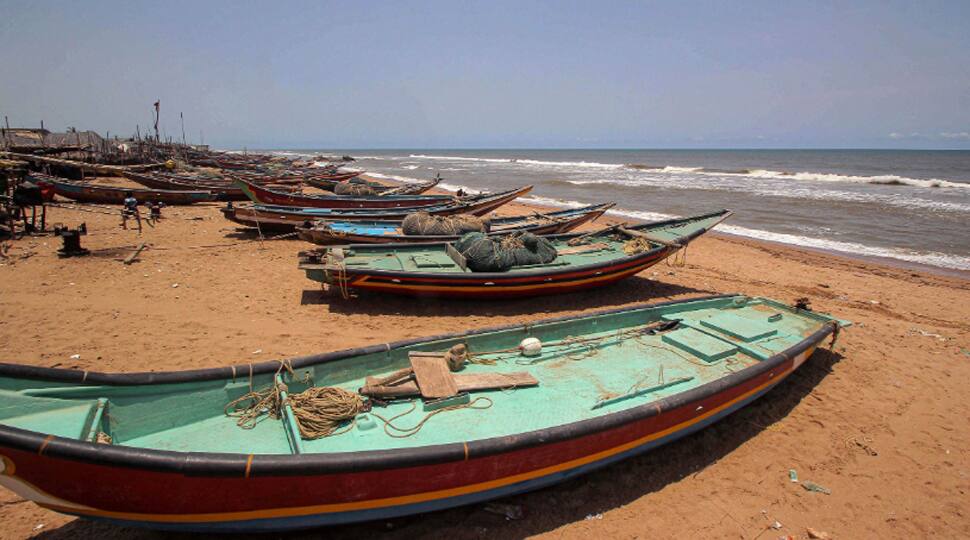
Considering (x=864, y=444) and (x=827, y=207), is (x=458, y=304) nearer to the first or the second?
(x=864, y=444)

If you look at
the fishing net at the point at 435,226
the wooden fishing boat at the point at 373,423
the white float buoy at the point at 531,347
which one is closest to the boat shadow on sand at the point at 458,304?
the fishing net at the point at 435,226

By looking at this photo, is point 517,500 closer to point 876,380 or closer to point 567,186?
point 876,380

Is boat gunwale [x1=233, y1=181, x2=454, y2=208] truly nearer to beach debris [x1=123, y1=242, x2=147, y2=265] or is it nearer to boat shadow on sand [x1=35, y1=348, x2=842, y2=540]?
beach debris [x1=123, y1=242, x2=147, y2=265]

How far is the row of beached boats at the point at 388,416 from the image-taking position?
316 cm

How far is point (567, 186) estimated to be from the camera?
40.0 metres

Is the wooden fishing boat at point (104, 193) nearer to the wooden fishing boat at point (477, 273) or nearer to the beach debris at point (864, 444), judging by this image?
the wooden fishing boat at point (477, 273)

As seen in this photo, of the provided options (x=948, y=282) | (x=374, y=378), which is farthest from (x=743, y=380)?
(x=948, y=282)

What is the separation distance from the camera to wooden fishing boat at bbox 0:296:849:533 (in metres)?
3.14

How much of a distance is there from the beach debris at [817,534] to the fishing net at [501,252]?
244 inches

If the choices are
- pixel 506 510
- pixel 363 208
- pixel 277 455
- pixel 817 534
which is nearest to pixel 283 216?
pixel 363 208

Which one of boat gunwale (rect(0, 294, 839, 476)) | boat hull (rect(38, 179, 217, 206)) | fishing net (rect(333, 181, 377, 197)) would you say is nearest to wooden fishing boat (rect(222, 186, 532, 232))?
fishing net (rect(333, 181, 377, 197))

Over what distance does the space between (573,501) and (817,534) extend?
2302 mm

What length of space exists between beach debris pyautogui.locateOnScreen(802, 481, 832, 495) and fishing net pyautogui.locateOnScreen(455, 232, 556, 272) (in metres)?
5.86

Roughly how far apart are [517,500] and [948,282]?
1515cm
